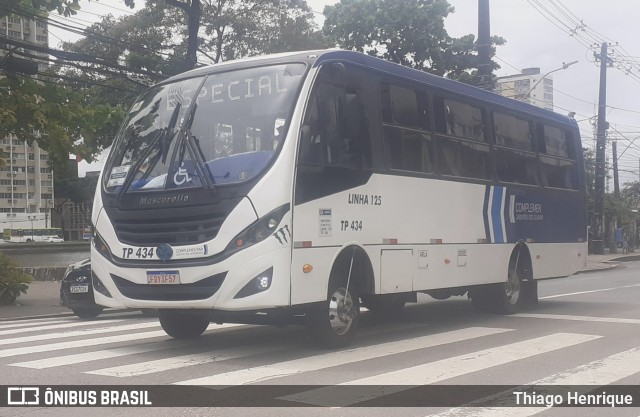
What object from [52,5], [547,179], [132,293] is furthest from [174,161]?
[52,5]

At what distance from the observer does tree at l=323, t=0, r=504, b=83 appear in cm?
3697

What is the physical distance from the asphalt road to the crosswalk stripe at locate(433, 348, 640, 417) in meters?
0.01

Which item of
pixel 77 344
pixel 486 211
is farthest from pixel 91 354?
pixel 486 211

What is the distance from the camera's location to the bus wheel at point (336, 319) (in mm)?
8852

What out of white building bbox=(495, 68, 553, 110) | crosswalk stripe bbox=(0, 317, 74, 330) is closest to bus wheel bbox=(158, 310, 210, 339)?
crosswalk stripe bbox=(0, 317, 74, 330)

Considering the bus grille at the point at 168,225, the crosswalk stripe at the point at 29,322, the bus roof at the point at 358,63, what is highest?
the bus roof at the point at 358,63

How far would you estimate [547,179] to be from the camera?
14594mm

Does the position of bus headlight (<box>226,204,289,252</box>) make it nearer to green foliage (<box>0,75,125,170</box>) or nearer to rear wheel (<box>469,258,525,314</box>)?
rear wheel (<box>469,258,525,314</box>)

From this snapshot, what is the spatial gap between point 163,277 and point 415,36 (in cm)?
3045

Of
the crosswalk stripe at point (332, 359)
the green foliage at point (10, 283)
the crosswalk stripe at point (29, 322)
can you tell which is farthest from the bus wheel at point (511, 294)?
the green foliage at point (10, 283)

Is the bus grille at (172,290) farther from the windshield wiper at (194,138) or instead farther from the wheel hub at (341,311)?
the wheel hub at (341,311)

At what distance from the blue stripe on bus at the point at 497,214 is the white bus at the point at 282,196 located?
4.17 ft

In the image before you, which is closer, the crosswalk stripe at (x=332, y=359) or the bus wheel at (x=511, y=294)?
the crosswalk stripe at (x=332, y=359)

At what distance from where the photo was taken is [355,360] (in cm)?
840
